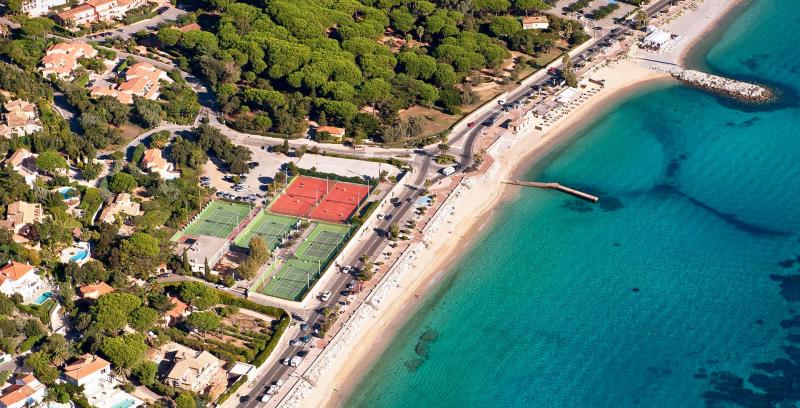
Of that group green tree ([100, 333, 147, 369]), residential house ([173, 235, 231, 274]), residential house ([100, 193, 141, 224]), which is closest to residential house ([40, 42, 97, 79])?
residential house ([100, 193, 141, 224])

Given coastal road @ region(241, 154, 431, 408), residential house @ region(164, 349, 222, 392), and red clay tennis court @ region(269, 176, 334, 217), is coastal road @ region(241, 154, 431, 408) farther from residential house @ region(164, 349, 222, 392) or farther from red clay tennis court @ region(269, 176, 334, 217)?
red clay tennis court @ region(269, 176, 334, 217)

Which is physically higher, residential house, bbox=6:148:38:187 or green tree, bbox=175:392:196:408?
residential house, bbox=6:148:38:187

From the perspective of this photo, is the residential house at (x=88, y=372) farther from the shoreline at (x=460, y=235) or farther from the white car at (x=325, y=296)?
the white car at (x=325, y=296)

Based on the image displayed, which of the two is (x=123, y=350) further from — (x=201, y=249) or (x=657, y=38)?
(x=657, y=38)

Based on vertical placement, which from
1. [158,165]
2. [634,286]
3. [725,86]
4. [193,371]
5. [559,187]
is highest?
[158,165]

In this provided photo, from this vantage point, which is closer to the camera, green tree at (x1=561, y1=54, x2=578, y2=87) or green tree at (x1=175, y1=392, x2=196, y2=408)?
green tree at (x1=175, y1=392, x2=196, y2=408)

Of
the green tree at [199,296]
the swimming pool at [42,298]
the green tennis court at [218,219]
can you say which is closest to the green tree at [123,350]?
the green tree at [199,296]

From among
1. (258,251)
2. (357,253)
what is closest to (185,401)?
(258,251)
